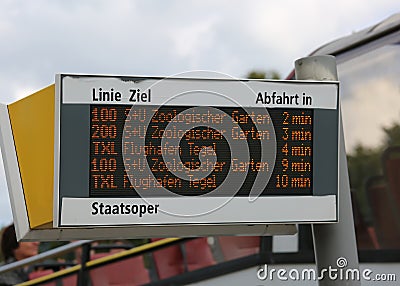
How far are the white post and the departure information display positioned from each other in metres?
0.25

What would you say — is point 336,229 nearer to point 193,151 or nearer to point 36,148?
point 193,151

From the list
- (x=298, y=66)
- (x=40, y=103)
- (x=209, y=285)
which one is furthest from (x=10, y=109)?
(x=209, y=285)

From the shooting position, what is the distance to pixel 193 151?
4.82 m

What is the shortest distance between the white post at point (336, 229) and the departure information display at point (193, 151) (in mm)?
247

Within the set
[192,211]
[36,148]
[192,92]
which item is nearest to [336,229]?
[192,211]

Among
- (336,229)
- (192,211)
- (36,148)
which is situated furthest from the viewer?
(336,229)

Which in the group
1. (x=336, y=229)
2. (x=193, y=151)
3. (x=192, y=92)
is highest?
(x=192, y=92)

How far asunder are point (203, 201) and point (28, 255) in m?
5.53

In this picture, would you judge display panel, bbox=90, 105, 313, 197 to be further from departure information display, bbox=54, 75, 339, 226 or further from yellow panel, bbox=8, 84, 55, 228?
yellow panel, bbox=8, 84, 55, 228

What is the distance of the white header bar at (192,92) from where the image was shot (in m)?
4.70

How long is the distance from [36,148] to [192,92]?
0.80m

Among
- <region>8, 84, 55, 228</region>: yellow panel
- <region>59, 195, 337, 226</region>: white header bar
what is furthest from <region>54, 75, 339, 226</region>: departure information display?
<region>8, 84, 55, 228</region>: yellow panel

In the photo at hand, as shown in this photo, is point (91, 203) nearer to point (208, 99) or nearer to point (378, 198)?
point (208, 99)

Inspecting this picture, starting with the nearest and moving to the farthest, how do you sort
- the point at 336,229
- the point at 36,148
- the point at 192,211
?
1. the point at 192,211
2. the point at 36,148
3. the point at 336,229
